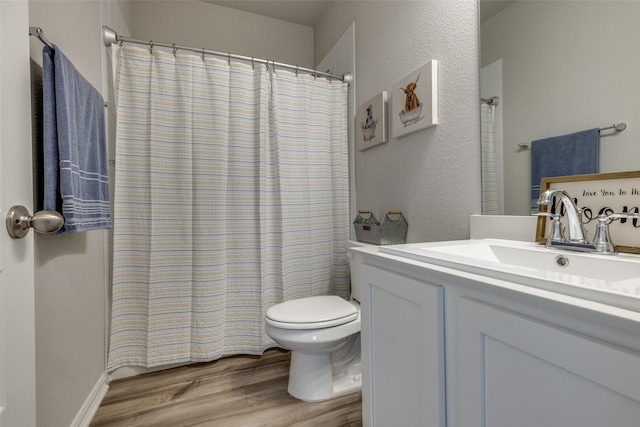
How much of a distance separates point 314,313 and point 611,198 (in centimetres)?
114

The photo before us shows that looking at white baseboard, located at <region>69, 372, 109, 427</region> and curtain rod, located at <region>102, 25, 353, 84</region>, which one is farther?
curtain rod, located at <region>102, 25, 353, 84</region>

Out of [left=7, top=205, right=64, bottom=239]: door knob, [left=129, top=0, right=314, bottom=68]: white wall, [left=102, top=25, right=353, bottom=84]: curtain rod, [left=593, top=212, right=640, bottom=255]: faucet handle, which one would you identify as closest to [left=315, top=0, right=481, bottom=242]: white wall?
[left=102, top=25, right=353, bottom=84]: curtain rod

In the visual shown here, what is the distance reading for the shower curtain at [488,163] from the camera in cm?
111

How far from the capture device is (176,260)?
166 cm

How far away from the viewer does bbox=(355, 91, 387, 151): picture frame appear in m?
1.65

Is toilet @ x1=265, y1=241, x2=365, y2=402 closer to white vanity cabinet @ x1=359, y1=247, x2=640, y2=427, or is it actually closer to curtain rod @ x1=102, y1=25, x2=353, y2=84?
white vanity cabinet @ x1=359, y1=247, x2=640, y2=427

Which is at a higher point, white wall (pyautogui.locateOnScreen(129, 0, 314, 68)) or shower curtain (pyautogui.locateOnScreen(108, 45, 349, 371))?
white wall (pyautogui.locateOnScreen(129, 0, 314, 68))

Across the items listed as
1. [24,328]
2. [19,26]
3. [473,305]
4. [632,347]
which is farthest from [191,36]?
[632,347]

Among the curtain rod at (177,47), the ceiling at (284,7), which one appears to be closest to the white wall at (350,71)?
the curtain rod at (177,47)

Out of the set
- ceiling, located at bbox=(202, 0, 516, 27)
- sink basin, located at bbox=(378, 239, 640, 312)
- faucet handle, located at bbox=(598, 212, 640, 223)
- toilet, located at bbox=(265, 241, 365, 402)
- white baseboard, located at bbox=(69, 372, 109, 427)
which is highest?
ceiling, located at bbox=(202, 0, 516, 27)

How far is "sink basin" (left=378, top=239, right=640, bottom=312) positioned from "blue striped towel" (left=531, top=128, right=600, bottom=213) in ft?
0.71

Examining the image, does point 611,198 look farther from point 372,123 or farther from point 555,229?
point 372,123

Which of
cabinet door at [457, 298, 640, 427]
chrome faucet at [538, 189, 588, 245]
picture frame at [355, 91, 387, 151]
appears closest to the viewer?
cabinet door at [457, 298, 640, 427]

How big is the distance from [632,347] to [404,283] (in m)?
0.42
